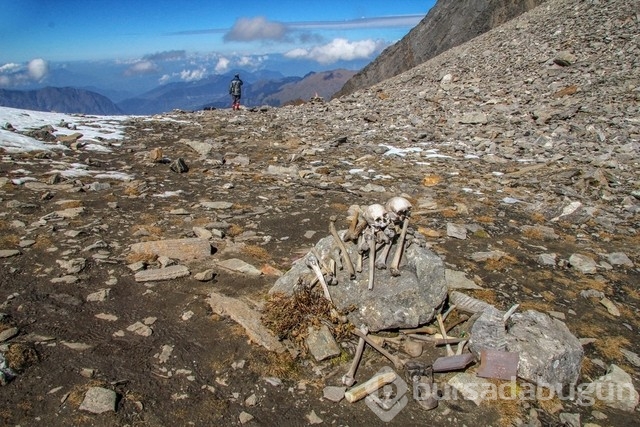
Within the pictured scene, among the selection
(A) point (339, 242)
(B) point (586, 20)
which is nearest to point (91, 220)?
(A) point (339, 242)

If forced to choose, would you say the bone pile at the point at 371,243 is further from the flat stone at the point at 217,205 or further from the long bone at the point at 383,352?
the flat stone at the point at 217,205

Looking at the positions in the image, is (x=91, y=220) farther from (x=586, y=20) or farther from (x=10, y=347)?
(x=586, y=20)

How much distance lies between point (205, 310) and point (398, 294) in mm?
2391

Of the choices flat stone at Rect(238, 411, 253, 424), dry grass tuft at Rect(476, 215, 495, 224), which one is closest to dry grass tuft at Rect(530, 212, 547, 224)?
dry grass tuft at Rect(476, 215, 495, 224)

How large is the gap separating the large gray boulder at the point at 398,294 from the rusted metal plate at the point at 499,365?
781mm

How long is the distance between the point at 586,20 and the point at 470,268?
22.1 m

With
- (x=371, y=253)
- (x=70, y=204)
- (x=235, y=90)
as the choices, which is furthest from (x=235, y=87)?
(x=371, y=253)

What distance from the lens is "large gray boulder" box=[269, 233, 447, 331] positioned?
4.63 m

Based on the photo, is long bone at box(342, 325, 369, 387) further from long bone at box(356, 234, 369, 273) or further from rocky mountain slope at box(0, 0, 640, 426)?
long bone at box(356, 234, 369, 273)

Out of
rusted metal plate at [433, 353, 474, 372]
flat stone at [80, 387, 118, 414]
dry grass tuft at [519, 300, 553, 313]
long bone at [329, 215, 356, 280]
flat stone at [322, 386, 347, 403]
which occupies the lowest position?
flat stone at [322, 386, 347, 403]

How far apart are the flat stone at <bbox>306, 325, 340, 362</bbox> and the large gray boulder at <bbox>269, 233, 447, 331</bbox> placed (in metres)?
0.38

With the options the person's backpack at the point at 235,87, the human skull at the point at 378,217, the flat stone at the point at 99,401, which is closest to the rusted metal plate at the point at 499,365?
the human skull at the point at 378,217

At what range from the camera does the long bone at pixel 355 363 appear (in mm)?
4020

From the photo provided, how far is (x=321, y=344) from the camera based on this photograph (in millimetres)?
4410
